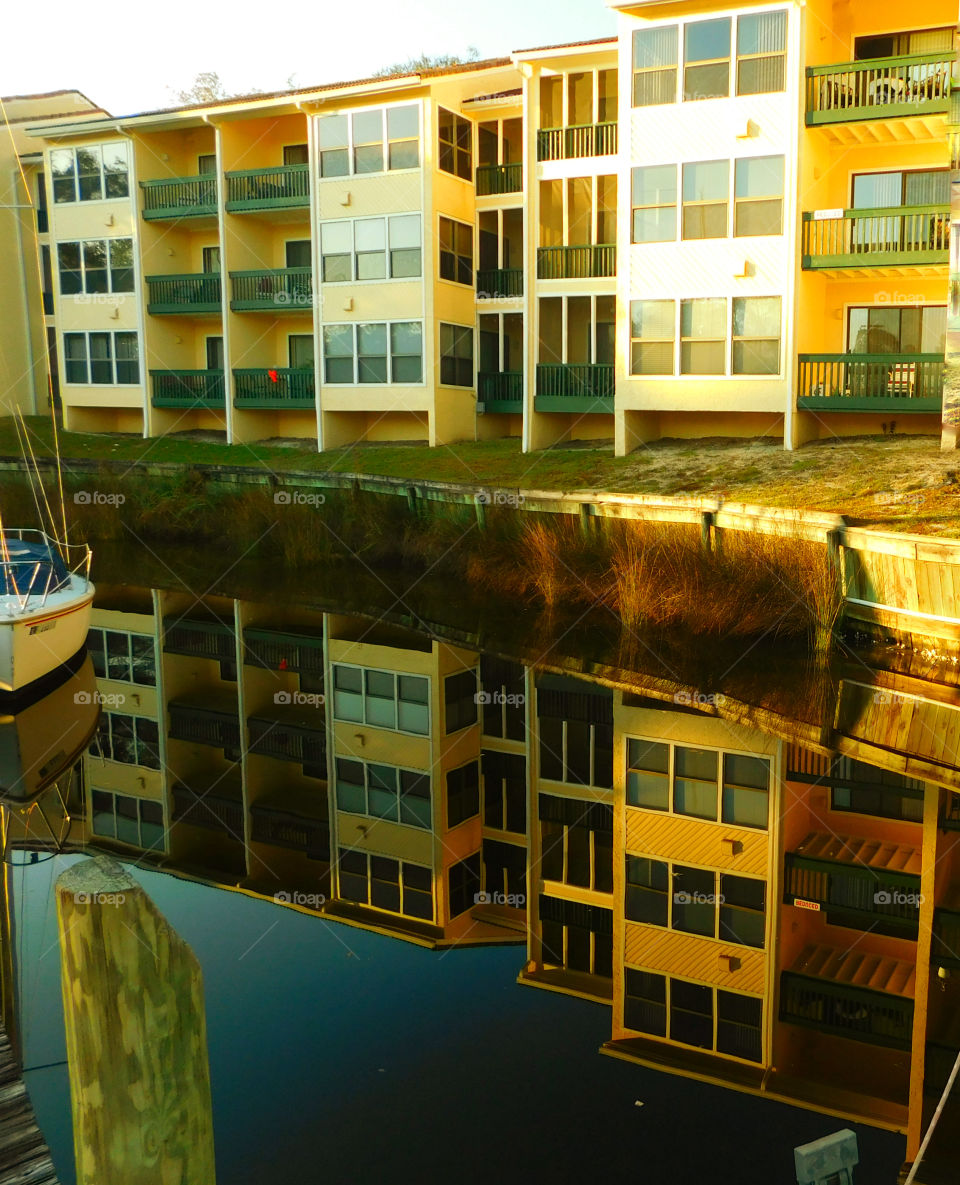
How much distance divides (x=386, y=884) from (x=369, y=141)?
2835 centimetres

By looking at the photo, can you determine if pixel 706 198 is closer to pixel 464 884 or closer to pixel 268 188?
pixel 268 188

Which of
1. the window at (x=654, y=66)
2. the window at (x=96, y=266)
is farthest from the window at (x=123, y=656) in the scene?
the window at (x=96, y=266)

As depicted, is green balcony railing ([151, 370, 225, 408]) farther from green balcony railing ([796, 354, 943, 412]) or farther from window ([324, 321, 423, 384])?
green balcony railing ([796, 354, 943, 412])

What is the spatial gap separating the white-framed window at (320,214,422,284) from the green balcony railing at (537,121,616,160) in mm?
4637

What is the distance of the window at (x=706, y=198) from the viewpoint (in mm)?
28391

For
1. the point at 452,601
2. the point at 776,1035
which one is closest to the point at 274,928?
the point at 776,1035

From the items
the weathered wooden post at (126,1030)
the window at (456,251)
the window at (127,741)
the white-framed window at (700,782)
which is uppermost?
the window at (456,251)

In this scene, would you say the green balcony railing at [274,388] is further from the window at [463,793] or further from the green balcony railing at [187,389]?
the window at [463,793]

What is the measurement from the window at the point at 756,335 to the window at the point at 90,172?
2293 centimetres

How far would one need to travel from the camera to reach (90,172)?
41.6 metres

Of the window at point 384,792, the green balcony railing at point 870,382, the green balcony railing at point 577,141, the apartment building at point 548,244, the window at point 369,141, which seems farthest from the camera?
the window at point 369,141

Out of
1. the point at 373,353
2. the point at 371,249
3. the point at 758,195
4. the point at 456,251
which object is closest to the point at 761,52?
the point at 758,195

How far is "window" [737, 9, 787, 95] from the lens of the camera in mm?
27297

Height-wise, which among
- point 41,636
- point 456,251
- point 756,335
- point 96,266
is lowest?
point 41,636
